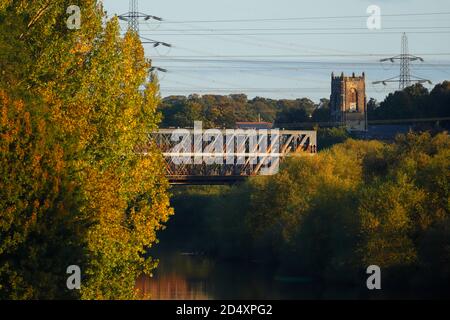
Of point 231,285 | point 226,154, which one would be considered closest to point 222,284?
point 231,285

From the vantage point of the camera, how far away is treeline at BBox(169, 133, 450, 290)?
54938 millimetres

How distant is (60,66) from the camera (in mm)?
32250

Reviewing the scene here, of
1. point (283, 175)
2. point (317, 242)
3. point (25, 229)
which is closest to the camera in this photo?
point (25, 229)

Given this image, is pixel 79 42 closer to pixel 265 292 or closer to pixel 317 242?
pixel 265 292

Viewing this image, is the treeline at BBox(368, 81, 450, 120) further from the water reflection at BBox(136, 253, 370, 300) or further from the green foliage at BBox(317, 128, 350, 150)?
the water reflection at BBox(136, 253, 370, 300)

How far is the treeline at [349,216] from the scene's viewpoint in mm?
54938

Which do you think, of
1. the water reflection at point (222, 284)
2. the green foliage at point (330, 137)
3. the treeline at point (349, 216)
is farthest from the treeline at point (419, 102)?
the water reflection at point (222, 284)

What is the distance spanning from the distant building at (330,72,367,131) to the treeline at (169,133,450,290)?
59094mm

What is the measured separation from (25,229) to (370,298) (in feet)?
80.3

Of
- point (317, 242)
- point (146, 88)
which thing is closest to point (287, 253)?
point (317, 242)

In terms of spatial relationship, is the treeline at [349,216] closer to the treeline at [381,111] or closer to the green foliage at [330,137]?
the treeline at [381,111]

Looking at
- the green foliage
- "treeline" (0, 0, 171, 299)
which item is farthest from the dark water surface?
the green foliage

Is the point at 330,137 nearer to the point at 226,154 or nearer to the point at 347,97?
the point at 226,154

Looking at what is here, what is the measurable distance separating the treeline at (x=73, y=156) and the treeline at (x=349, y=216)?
22.6 metres
